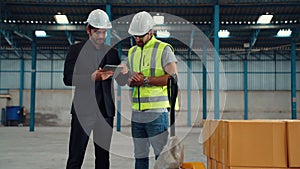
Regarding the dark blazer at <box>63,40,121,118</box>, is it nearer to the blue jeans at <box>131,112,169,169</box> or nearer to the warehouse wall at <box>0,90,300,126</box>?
the blue jeans at <box>131,112,169,169</box>

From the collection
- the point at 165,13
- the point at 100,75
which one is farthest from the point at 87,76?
the point at 165,13

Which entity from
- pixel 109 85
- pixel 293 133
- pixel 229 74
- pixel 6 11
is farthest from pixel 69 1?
pixel 229 74

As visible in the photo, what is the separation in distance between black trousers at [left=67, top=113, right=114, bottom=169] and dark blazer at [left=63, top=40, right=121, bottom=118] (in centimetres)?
12

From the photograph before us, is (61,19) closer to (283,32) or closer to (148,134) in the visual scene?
(283,32)

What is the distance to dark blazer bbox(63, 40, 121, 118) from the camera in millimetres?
3756

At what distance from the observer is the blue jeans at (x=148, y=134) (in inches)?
141

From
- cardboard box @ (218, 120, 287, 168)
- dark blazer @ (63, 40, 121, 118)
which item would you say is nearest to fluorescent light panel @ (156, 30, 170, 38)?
dark blazer @ (63, 40, 121, 118)

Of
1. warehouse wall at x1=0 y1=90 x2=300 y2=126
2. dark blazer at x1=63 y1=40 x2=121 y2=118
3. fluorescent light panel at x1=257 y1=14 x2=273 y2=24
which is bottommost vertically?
warehouse wall at x1=0 y1=90 x2=300 y2=126

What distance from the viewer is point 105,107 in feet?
12.6

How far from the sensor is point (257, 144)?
3.21 m

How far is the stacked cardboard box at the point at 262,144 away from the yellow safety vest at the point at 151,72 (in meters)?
0.69

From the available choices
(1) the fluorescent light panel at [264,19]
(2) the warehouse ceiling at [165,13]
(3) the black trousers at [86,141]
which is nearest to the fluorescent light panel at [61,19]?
(2) the warehouse ceiling at [165,13]

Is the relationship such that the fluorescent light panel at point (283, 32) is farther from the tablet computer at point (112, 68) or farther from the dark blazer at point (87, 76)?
the tablet computer at point (112, 68)

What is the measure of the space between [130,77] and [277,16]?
16.3m
